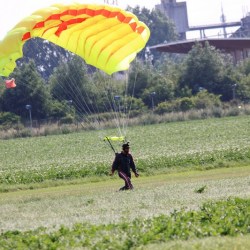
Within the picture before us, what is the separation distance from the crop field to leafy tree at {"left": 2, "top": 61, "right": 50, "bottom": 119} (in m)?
24.9

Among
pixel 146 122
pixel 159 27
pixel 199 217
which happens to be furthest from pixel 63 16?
pixel 159 27

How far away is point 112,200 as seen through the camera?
20641mm

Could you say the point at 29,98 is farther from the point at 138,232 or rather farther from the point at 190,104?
the point at 138,232

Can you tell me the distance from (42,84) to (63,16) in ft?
159

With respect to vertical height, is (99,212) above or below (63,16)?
below

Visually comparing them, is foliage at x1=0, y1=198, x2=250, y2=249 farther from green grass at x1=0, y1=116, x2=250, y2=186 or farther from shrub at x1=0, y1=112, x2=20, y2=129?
shrub at x1=0, y1=112, x2=20, y2=129

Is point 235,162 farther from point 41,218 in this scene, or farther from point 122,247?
point 122,247

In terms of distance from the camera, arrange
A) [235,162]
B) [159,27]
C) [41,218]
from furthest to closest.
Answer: [159,27]
[235,162]
[41,218]

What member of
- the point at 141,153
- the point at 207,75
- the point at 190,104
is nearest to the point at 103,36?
the point at 141,153

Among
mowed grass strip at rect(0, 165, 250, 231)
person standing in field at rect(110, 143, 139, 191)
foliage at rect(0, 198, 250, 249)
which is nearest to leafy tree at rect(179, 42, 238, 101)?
mowed grass strip at rect(0, 165, 250, 231)

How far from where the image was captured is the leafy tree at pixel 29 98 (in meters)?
68.5

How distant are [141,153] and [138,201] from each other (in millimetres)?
19557

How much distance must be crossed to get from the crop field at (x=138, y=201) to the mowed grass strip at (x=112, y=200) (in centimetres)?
2

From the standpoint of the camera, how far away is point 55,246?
13.8 metres
